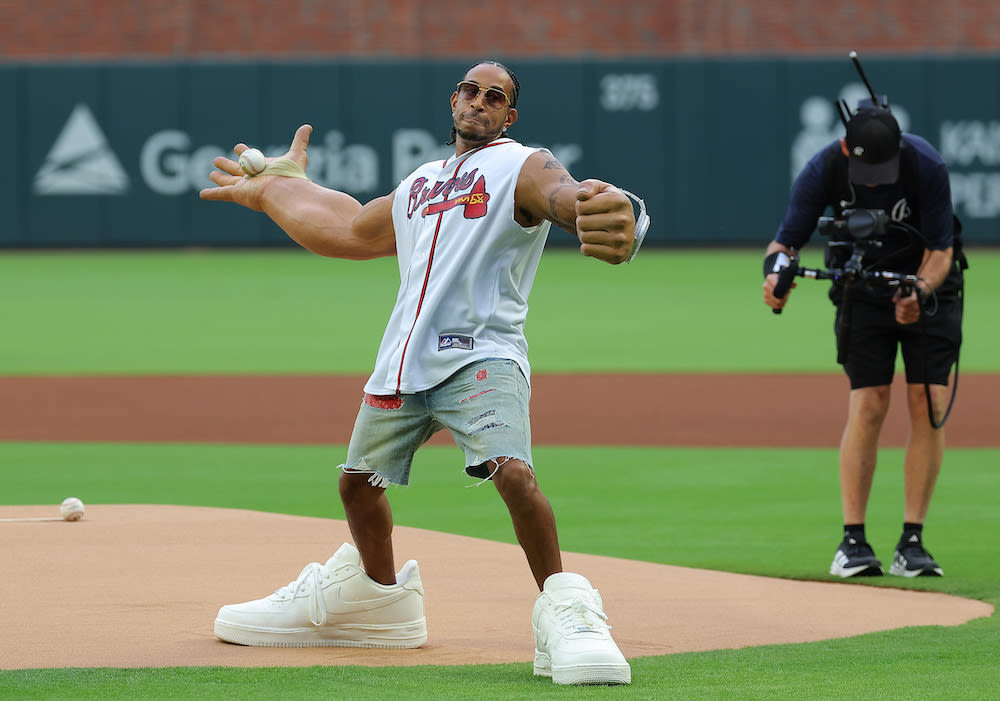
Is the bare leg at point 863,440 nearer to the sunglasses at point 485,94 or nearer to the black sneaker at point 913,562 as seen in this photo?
the black sneaker at point 913,562

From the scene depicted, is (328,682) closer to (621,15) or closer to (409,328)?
(409,328)

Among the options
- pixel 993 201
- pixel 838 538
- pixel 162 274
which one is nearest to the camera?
pixel 838 538

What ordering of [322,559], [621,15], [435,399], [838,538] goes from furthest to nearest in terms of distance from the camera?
[621,15]
[838,538]
[322,559]
[435,399]

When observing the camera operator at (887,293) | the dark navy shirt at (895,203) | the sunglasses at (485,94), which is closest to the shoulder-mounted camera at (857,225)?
the camera operator at (887,293)

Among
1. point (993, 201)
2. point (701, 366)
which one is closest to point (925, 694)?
point (701, 366)

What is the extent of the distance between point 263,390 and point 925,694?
9.90m

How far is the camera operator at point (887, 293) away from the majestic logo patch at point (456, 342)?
7.94 ft

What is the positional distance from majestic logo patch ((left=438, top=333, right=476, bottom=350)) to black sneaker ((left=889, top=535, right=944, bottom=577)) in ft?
9.04

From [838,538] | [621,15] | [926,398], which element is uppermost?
[621,15]

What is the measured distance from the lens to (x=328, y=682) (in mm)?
4828

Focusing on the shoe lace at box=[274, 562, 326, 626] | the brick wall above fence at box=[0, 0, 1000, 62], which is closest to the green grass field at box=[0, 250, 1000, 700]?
the shoe lace at box=[274, 562, 326, 626]

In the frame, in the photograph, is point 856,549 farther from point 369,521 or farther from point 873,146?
point 369,521

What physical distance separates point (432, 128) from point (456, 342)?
80.0 feet

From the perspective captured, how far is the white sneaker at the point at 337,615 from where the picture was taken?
219 inches
